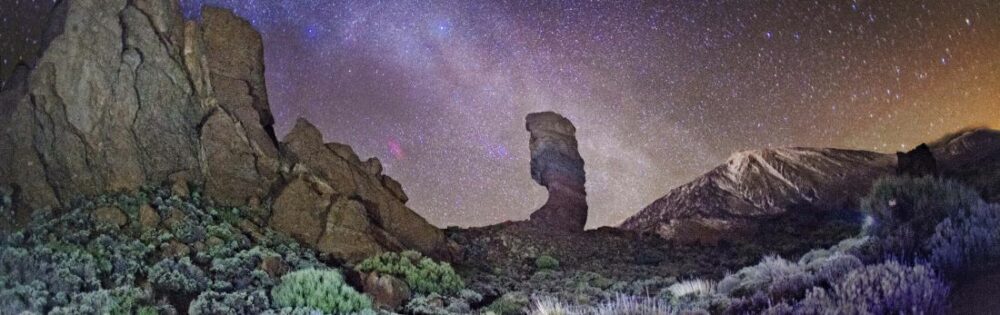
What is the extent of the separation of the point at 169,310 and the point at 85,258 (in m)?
3.04

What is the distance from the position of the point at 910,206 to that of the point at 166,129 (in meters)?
19.1

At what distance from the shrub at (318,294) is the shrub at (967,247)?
9979 mm

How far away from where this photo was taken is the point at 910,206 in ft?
42.7

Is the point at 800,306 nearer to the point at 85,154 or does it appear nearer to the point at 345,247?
the point at 345,247

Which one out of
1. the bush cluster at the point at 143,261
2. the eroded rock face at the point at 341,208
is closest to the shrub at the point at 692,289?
the bush cluster at the point at 143,261

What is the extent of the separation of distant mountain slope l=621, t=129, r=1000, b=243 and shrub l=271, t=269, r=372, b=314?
24398 millimetres

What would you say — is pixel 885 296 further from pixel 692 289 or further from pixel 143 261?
pixel 143 261

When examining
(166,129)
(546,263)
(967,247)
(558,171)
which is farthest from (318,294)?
(558,171)

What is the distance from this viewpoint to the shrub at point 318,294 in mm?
12305

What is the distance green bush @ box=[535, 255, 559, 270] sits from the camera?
25281mm

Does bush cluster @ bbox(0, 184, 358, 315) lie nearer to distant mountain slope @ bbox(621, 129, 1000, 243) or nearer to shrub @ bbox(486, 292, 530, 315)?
shrub @ bbox(486, 292, 530, 315)

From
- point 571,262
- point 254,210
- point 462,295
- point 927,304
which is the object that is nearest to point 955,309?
point 927,304

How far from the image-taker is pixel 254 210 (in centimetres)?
1759

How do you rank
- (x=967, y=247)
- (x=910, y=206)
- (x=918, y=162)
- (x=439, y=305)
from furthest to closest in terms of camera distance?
(x=918, y=162) < (x=439, y=305) < (x=910, y=206) < (x=967, y=247)
